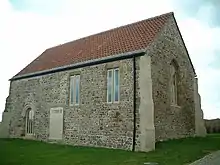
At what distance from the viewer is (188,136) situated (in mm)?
20547

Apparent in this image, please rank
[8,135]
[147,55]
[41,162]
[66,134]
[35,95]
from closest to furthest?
1. [41,162]
2. [147,55]
3. [66,134]
4. [35,95]
5. [8,135]

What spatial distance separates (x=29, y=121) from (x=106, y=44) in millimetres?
9171

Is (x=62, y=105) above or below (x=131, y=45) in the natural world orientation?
below

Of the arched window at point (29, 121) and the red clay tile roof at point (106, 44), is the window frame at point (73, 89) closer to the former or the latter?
the red clay tile roof at point (106, 44)

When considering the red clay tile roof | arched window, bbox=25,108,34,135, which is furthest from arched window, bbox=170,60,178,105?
arched window, bbox=25,108,34,135

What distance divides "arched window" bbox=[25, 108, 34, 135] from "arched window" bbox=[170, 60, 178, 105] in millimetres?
11264

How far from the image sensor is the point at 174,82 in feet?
67.2

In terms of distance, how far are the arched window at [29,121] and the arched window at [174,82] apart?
37.0 ft

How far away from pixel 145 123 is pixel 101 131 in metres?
3.19

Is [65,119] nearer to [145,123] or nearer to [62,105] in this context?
[62,105]

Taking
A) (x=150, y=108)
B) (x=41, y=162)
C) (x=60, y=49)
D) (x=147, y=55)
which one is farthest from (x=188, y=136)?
(x=60, y=49)

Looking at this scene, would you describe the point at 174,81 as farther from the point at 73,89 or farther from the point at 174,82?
the point at 73,89

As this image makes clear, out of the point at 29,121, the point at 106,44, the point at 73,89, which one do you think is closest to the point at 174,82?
the point at 106,44

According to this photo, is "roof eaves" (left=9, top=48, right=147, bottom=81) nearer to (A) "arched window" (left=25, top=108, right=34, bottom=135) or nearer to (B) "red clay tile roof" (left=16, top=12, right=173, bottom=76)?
(B) "red clay tile roof" (left=16, top=12, right=173, bottom=76)
